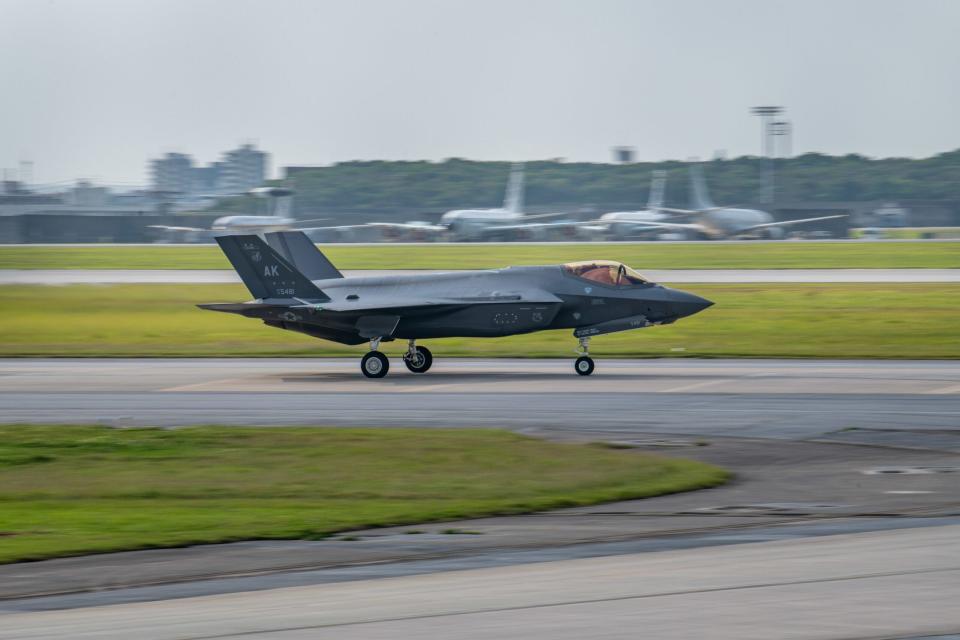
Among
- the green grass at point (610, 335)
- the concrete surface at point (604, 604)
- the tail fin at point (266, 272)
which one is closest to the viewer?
the concrete surface at point (604, 604)

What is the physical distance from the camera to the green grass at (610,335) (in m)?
41.9

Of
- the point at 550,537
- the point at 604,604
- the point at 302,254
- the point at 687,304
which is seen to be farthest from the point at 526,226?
the point at 604,604

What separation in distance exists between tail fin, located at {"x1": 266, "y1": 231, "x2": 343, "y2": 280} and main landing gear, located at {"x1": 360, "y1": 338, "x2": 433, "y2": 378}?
319cm

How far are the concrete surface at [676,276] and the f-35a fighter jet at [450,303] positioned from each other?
33475 millimetres

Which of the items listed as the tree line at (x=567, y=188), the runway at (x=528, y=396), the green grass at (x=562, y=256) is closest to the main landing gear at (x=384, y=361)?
the runway at (x=528, y=396)

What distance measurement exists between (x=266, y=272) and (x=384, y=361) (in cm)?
407

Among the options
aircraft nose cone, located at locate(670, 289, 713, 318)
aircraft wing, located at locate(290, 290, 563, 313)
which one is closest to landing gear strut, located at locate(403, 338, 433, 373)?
aircraft wing, located at locate(290, 290, 563, 313)

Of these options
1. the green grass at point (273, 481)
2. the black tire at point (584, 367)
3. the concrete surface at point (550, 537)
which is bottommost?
the black tire at point (584, 367)

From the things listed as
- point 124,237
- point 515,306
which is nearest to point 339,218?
point 124,237

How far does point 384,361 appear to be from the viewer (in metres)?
34.4

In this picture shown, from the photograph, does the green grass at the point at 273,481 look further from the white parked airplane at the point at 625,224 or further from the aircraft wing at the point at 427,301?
the white parked airplane at the point at 625,224

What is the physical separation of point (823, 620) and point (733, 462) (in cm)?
1012

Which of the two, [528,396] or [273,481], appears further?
[528,396]

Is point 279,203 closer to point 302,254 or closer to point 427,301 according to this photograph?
point 302,254
